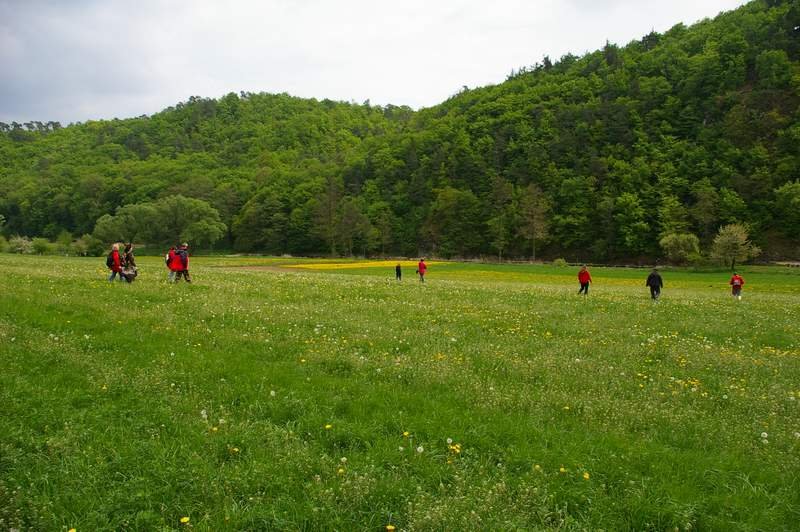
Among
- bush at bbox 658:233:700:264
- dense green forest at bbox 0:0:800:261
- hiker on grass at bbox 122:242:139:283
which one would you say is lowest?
hiker on grass at bbox 122:242:139:283

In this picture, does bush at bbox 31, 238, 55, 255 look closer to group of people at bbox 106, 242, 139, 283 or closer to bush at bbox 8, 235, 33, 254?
bush at bbox 8, 235, 33, 254

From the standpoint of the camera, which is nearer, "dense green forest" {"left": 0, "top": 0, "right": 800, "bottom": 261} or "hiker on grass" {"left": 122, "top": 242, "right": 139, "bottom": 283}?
"hiker on grass" {"left": 122, "top": 242, "right": 139, "bottom": 283}

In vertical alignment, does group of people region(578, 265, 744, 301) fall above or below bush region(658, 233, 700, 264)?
below

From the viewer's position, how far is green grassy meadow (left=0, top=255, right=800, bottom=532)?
235 inches

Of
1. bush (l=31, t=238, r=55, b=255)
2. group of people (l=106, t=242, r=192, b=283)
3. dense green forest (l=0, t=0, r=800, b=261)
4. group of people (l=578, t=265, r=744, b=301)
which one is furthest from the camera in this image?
dense green forest (l=0, t=0, r=800, b=261)

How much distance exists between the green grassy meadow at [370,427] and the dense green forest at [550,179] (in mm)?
94317

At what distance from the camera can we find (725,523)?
6008mm

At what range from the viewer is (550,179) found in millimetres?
138000

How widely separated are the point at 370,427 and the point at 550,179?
13949cm

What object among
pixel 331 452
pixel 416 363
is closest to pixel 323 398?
pixel 331 452

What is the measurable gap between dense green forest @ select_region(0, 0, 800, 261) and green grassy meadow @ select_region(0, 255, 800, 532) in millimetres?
94317

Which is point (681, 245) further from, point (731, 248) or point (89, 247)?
point (89, 247)

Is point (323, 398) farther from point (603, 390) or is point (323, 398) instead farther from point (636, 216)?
point (636, 216)

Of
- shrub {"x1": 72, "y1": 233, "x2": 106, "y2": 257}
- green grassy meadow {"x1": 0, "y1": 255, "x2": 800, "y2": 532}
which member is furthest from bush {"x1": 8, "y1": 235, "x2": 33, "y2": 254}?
green grassy meadow {"x1": 0, "y1": 255, "x2": 800, "y2": 532}
